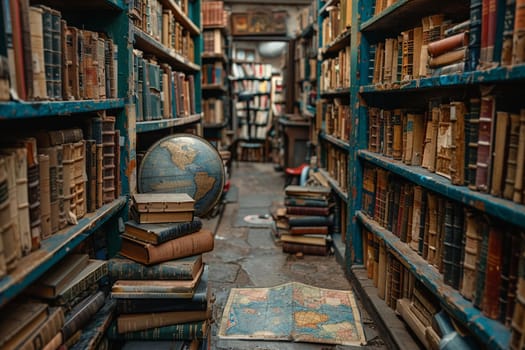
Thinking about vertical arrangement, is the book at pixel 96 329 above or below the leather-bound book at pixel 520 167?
below

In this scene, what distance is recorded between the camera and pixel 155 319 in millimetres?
1931

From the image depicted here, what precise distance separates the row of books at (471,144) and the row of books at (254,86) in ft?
27.4

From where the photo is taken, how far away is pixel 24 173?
52.3 inches

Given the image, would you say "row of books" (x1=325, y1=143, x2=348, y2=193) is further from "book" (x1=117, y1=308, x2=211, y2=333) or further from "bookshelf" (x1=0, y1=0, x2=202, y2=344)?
"book" (x1=117, y1=308, x2=211, y2=333)

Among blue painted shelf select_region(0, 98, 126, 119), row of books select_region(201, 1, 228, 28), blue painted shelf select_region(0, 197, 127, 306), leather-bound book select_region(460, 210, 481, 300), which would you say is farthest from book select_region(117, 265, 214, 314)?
row of books select_region(201, 1, 228, 28)

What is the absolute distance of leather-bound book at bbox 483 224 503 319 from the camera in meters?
1.44

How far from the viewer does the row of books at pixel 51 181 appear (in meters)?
1.26

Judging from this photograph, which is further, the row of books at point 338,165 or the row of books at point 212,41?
the row of books at point 212,41

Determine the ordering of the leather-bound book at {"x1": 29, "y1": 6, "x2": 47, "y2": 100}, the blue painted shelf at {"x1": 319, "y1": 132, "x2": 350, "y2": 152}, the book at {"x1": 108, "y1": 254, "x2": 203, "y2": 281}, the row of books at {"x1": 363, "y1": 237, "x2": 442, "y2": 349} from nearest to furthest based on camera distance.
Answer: the leather-bound book at {"x1": 29, "y1": 6, "x2": 47, "y2": 100} < the book at {"x1": 108, "y1": 254, "x2": 203, "y2": 281} < the row of books at {"x1": 363, "y1": 237, "x2": 442, "y2": 349} < the blue painted shelf at {"x1": 319, "y1": 132, "x2": 350, "y2": 152}

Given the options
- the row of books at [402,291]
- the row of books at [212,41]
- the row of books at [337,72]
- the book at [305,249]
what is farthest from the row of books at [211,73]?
the row of books at [402,291]

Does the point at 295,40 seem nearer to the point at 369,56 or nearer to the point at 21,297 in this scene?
the point at 369,56

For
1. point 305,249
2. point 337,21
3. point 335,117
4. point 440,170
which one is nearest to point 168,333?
point 440,170

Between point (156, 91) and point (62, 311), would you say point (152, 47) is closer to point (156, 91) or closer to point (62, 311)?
point (156, 91)

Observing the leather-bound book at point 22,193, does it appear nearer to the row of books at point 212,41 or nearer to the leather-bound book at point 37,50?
the leather-bound book at point 37,50
